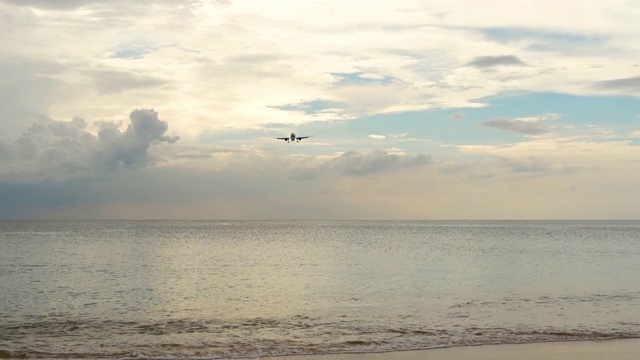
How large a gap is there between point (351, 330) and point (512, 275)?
2775 cm

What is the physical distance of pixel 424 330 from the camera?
27547mm

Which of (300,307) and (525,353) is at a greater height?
(525,353)

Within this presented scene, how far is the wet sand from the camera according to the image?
2184 cm

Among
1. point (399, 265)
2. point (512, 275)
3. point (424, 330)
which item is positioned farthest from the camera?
point (399, 265)

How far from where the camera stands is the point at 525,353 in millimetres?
22578

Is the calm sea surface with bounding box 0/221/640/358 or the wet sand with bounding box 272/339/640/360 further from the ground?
the wet sand with bounding box 272/339/640/360

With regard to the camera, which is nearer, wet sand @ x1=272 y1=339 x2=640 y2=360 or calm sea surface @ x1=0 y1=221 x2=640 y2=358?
wet sand @ x1=272 y1=339 x2=640 y2=360

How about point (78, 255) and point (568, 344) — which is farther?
point (78, 255)

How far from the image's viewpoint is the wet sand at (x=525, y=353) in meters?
21.8

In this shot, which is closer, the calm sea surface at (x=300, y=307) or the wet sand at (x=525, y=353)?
the wet sand at (x=525, y=353)

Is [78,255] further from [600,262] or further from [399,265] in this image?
[600,262]

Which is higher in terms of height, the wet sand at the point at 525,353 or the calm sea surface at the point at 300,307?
the wet sand at the point at 525,353

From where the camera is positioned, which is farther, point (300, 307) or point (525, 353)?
point (300, 307)

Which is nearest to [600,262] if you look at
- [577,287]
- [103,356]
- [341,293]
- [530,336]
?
[577,287]
